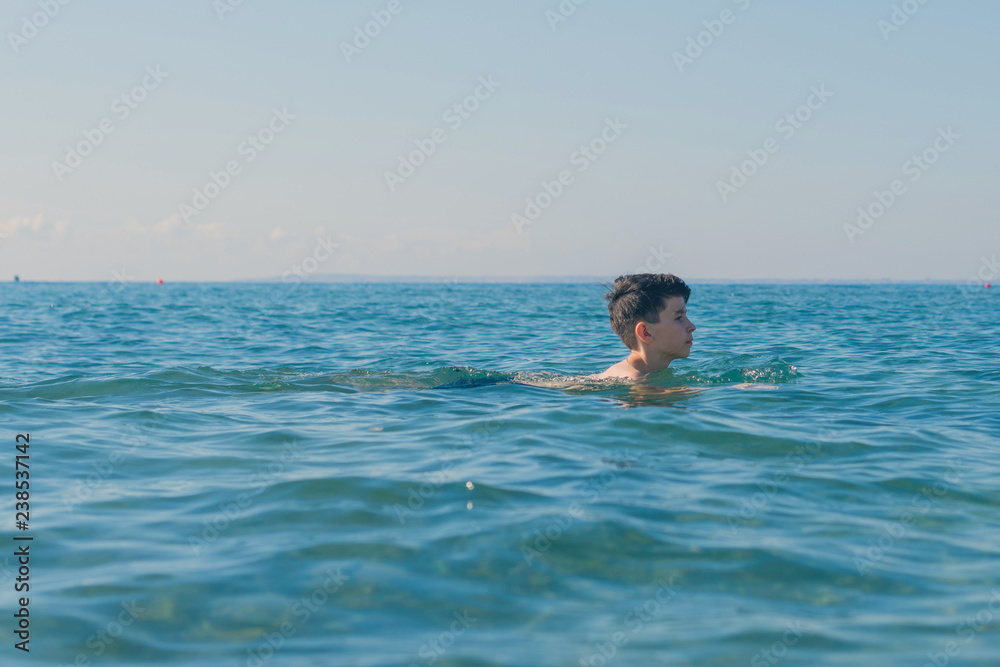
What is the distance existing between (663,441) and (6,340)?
16.8 metres

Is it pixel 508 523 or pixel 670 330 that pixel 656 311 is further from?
pixel 508 523

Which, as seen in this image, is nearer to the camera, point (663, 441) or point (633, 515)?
point (633, 515)

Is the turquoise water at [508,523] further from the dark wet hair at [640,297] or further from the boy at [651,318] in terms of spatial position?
the dark wet hair at [640,297]

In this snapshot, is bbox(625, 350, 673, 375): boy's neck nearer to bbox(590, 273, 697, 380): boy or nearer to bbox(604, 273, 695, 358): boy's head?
bbox(590, 273, 697, 380): boy

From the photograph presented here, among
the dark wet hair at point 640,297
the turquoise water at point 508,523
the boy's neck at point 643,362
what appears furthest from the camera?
the boy's neck at point 643,362

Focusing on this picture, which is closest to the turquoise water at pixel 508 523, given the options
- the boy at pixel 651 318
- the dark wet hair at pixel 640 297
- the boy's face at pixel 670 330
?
the boy at pixel 651 318

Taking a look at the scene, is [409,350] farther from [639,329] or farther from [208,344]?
[639,329]

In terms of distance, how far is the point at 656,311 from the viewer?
28.4 ft

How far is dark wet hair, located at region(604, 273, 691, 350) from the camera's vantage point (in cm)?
859

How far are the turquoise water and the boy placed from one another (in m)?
0.37

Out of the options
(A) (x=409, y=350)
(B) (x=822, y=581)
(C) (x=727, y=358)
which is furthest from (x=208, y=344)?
(B) (x=822, y=581)

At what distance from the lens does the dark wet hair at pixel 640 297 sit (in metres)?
8.59

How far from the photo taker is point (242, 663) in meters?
3.27

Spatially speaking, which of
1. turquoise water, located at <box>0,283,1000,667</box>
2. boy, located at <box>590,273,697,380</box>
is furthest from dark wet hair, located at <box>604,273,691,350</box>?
turquoise water, located at <box>0,283,1000,667</box>
